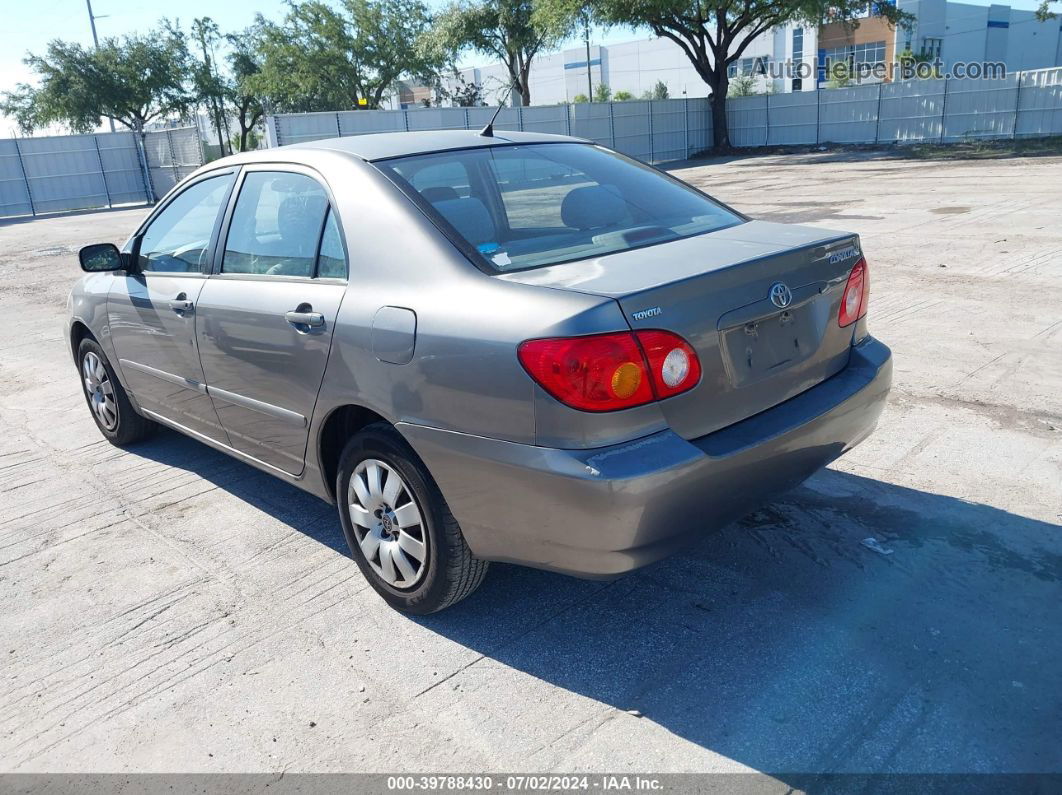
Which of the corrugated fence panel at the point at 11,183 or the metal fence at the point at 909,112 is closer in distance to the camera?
the metal fence at the point at 909,112

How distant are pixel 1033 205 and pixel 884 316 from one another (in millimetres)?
8041

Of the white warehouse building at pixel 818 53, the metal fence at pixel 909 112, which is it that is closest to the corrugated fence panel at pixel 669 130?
the metal fence at pixel 909 112

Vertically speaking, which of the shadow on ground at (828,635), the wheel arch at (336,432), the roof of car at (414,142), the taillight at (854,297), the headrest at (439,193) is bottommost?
the shadow on ground at (828,635)

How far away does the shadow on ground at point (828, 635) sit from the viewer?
2520 millimetres

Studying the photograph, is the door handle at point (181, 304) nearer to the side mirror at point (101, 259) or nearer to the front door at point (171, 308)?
the front door at point (171, 308)

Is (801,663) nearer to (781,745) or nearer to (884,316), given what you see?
(781,745)

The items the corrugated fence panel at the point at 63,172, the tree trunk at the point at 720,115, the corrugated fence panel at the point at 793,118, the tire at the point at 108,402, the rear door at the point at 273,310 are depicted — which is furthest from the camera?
the tree trunk at the point at 720,115

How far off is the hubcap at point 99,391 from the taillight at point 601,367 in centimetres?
370

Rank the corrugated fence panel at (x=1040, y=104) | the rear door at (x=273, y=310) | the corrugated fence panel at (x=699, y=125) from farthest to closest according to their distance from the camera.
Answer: the corrugated fence panel at (x=699, y=125)
the corrugated fence panel at (x=1040, y=104)
the rear door at (x=273, y=310)

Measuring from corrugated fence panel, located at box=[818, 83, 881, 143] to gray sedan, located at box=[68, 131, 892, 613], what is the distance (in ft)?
108

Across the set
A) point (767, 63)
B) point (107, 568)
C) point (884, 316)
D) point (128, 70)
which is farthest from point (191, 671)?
point (767, 63)

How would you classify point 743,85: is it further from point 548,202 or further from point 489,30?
point 548,202

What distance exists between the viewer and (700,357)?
8.78 feet

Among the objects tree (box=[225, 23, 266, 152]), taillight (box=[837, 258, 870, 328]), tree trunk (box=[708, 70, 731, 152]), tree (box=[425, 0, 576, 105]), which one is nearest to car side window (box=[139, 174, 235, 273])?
taillight (box=[837, 258, 870, 328])
